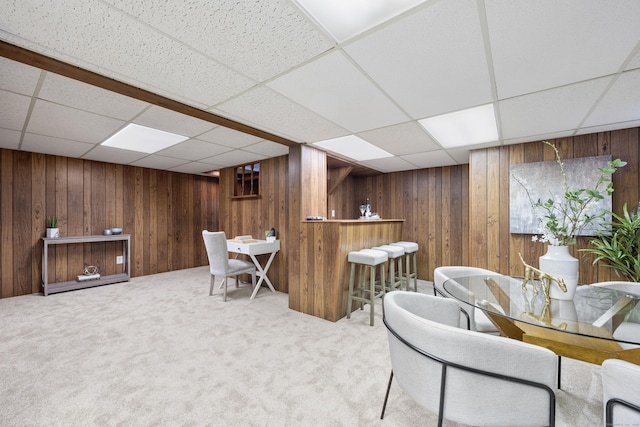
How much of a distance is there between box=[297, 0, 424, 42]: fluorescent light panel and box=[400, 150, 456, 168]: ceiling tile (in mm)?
2853

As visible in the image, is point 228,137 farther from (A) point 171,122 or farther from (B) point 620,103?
(B) point 620,103

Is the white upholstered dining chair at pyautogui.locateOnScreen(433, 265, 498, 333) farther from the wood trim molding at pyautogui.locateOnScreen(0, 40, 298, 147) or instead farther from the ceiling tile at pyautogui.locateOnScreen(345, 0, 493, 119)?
the wood trim molding at pyautogui.locateOnScreen(0, 40, 298, 147)

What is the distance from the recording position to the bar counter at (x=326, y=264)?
298 cm

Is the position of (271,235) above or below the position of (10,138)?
below

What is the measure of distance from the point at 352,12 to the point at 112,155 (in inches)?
181

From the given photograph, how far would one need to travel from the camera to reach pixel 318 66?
63.4 inches

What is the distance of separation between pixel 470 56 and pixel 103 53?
2157 millimetres

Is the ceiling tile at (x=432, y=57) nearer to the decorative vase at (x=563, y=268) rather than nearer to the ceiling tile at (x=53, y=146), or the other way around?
the decorative vase at (x=563, y=268)

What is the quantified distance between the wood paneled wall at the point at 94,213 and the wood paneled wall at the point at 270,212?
1557 millimetres

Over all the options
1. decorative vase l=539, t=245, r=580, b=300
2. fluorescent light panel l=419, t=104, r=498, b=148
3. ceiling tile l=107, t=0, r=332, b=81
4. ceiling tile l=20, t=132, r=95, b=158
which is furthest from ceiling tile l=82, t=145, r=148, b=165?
decorative vase l=539, t=245, r=580, b=300

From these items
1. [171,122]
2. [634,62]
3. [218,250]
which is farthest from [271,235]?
[634,62]

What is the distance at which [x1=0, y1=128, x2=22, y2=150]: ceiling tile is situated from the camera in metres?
2.95

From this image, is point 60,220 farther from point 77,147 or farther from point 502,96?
point 502,96

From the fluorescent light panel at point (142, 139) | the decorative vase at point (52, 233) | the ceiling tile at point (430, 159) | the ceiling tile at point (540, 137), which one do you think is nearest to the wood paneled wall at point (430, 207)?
the ceiling tile at point (430, 159)
